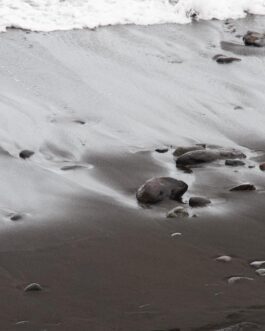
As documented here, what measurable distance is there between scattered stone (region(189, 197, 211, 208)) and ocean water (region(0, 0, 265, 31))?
4.47 m

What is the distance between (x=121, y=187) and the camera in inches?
171

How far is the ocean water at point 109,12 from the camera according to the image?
27.1ft

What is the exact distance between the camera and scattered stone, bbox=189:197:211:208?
406 centimetres

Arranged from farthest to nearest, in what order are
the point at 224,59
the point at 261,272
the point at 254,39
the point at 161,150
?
the point at 254,39
the point at 224,59
the point at 161,150
the point at 261,272

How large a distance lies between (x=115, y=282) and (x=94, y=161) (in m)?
1.60

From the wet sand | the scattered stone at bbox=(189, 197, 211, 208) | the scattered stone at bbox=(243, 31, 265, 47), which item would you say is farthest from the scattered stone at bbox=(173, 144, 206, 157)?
the scattered stone at bbox=(243, 31, 265, 47)

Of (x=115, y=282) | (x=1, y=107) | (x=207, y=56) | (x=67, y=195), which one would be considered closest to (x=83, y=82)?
(x=1, y=107)

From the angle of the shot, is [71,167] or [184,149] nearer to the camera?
[71,167]

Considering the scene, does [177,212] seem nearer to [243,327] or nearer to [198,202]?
[198,202]

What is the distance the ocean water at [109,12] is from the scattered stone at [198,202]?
14.7ft

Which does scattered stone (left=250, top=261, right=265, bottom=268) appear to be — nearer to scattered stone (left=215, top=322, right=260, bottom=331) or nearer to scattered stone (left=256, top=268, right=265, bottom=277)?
scattered stone (left=256, top=268, right=265, bottom=277)

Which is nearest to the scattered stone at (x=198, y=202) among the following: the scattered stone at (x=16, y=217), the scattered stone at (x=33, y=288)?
the scattered stone at (x=16, y=217)

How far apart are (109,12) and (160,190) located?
5.15m

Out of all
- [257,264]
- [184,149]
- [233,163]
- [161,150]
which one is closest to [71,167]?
[161,150]
